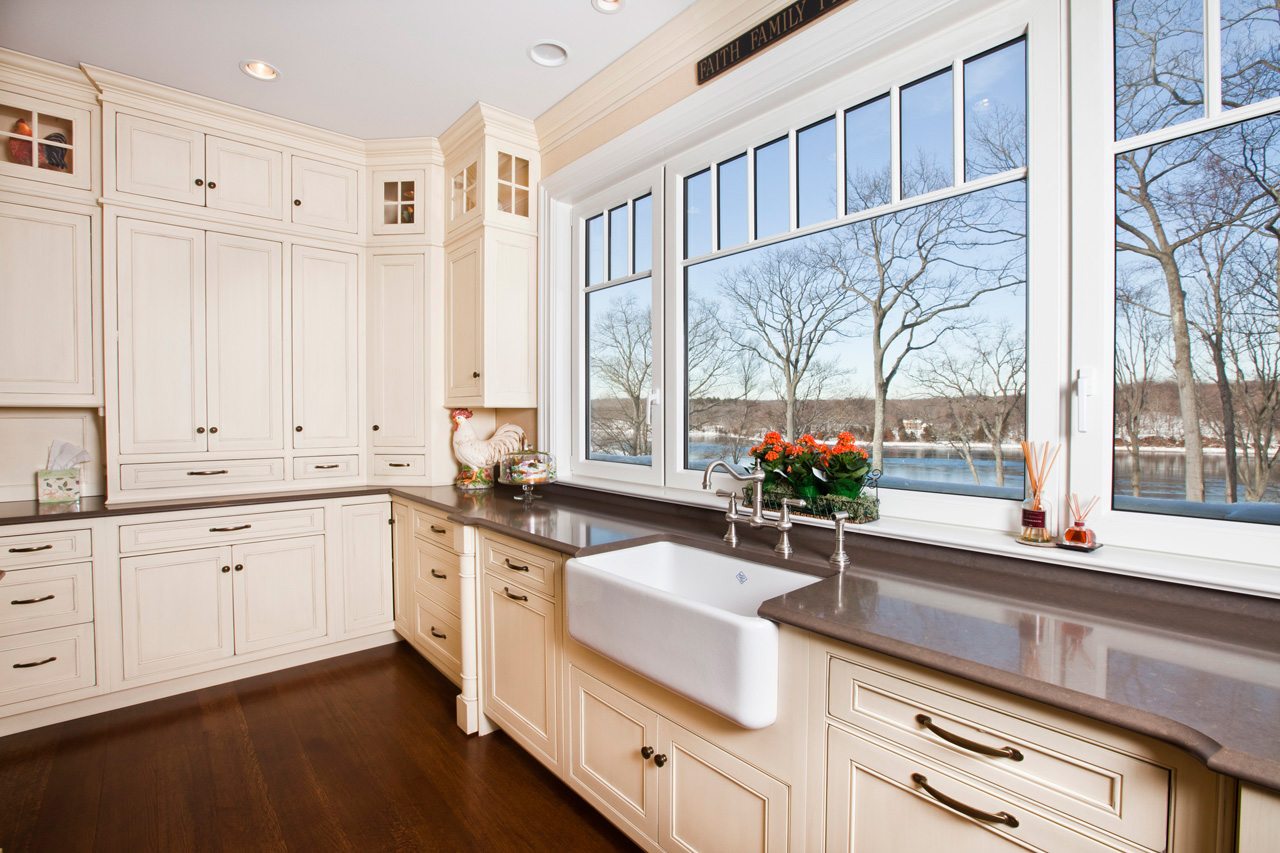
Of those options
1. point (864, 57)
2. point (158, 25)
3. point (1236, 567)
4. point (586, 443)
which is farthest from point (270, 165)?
point (1236, 567)

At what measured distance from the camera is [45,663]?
246 centimetres

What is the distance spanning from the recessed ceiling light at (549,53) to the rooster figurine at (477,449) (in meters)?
1.83

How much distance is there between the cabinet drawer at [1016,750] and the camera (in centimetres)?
82

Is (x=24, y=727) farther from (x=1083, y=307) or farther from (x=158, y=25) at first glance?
(x=1083, y=307)

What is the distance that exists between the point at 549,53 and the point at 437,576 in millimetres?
2412

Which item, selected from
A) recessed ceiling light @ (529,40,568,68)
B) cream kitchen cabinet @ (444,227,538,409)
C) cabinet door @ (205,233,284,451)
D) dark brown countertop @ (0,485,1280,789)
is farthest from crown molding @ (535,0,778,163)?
dark brown countertop @ (0,485,1280,789)

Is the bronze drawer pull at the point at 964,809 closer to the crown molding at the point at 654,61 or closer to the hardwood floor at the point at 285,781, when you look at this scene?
the hardwood floor at the point at 285,781

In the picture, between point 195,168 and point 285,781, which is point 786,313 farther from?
point 195,168

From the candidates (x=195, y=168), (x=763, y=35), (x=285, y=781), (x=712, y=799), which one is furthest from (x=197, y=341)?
(x=712, y=799)

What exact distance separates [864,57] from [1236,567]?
1.60 m

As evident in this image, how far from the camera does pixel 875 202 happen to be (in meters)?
1.86

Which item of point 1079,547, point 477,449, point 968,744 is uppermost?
point 477,449

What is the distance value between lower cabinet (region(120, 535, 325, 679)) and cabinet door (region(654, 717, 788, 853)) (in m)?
2.33

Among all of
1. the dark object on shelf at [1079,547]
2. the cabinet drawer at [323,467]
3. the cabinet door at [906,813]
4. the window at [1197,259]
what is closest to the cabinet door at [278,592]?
the cabinet drawer at [323,467]
